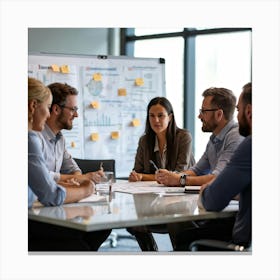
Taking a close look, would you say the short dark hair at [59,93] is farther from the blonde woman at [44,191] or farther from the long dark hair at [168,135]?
the long dark hair at [168,135]

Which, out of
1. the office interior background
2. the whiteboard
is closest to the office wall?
the office interior background

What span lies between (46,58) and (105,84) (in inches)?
27.9

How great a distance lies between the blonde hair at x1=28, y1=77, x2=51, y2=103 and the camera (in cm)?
340

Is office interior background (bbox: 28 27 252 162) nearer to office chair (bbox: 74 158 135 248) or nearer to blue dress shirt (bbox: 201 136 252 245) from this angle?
office chair (bbox: 74 158 135 248)

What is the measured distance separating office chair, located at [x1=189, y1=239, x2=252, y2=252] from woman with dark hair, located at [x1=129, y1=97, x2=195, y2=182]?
44.7 inches

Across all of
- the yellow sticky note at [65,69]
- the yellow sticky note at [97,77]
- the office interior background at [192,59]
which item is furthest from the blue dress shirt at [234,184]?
the yellow sticky note at [97,77]

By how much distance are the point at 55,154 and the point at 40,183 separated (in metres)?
0.85

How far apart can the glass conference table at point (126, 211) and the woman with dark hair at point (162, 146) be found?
694mm

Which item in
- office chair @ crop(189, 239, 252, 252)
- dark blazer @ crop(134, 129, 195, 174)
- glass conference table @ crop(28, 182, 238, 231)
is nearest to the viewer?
glass conference table @ crop(28, 182, 238, 231)

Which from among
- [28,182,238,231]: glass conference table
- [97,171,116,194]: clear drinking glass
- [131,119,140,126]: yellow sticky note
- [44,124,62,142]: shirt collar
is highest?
[131,119,140,126]: yellow sticky note

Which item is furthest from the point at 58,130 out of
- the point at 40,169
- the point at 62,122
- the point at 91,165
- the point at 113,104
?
the point at 113,104

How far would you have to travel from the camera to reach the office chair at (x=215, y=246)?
335 cm
